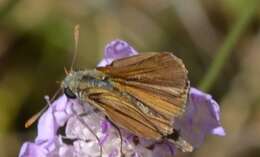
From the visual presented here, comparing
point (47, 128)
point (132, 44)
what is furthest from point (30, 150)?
point (132, 44)

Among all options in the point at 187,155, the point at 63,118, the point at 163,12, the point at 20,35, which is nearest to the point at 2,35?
the point at 20,35

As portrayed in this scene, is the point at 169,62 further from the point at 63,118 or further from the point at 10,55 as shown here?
the point at 10,55

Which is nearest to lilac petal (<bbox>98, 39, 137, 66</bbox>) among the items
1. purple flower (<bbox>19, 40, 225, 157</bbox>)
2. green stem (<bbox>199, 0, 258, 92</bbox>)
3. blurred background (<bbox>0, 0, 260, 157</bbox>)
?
purple flower (<bbox>19, 40, 225, 157</bbox>)

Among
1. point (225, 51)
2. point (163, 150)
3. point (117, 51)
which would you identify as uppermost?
point (117, 51)

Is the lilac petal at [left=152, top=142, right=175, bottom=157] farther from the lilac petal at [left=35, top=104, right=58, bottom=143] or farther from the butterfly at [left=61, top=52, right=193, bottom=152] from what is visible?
the lilac petal at [left=35, top=104, right=58, bottom=143]

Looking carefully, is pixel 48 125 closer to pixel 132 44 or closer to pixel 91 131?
pixel 91 131

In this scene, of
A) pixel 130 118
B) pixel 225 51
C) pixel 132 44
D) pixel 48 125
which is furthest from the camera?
pixel 132 44

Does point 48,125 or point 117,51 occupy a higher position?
point 117,51

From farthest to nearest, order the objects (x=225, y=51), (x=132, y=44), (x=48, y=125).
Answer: (x=132, y=44), (x=225, y=51), (x=48, y=125)
